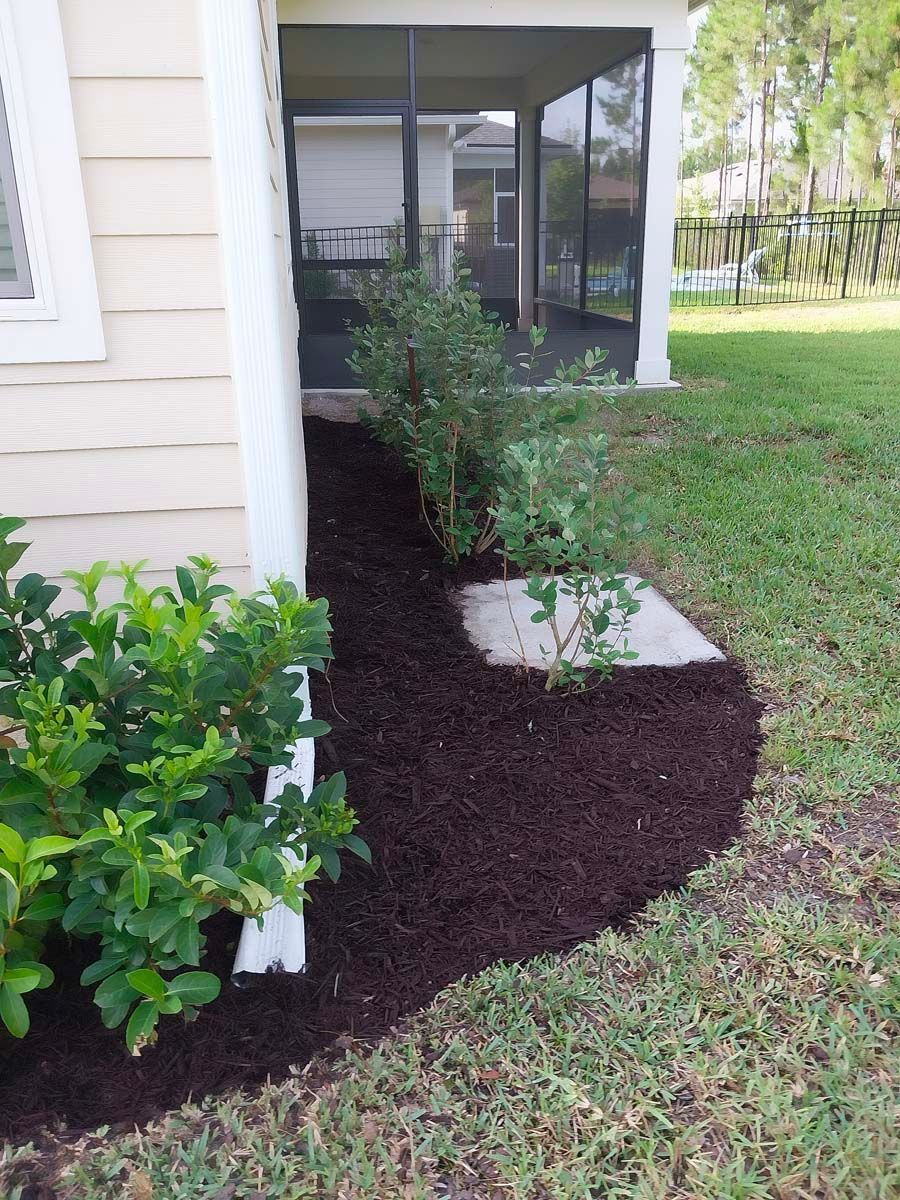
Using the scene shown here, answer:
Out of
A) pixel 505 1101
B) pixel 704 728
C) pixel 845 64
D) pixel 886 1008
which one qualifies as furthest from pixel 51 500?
pixel 845 64

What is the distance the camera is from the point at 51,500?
92.0 inches

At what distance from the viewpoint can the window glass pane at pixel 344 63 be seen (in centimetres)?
819

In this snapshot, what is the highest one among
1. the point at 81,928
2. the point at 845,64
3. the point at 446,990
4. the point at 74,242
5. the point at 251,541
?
the point at 845,64

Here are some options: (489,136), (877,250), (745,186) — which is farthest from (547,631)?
(745,186)

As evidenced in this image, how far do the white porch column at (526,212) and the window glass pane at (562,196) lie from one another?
0.31 meters

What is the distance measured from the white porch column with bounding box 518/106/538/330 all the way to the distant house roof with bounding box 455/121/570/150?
13 cm

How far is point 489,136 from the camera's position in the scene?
11523 mm

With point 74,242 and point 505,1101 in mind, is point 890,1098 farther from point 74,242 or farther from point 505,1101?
point 74,242

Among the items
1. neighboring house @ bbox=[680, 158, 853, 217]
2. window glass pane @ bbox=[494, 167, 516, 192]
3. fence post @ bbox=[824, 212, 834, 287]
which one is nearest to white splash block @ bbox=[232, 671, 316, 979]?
window glass pane @ bbox=[494, 167, 516, 192]

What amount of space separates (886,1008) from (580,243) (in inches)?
365

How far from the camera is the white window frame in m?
2.00

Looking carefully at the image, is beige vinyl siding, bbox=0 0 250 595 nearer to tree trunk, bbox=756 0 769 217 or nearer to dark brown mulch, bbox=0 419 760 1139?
dark brown mulch, bbox=0 419 760 1139

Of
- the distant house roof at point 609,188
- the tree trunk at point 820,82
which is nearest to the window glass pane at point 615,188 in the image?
the distant house roof at point 609,188

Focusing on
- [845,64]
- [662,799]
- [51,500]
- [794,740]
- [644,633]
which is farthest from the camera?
[845,64]
